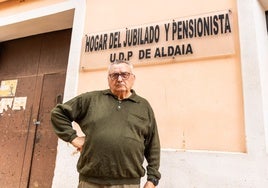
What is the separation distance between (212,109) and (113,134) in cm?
95

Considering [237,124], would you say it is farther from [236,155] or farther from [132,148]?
[132,148]

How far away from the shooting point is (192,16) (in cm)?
229

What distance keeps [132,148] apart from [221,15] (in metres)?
1.47

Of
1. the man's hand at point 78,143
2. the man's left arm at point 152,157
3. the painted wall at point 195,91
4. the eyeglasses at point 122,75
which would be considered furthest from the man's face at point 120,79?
the painted wall at point 195,91

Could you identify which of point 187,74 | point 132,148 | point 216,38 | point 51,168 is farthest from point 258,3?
point 51,168

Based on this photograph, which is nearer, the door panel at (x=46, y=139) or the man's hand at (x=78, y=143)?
the man's hand at (x=78, y=143)

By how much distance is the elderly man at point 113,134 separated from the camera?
1.48m

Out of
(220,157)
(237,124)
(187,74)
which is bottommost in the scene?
(220,157)

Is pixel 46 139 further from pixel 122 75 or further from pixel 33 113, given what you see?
pixel 122 75

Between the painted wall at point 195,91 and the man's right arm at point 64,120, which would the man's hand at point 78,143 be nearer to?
the man's right arm at point 64,120

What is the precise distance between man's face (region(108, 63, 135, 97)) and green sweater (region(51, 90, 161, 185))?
54 mm

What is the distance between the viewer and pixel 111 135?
59.5 inches

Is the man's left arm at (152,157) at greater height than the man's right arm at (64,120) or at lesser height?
lesser

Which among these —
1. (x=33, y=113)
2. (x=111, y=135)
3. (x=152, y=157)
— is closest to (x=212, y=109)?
(x=152, y=157)
